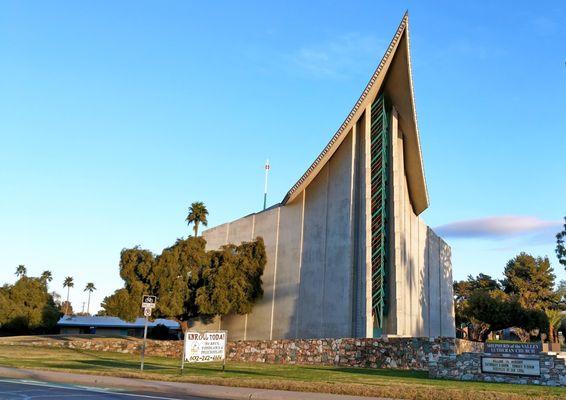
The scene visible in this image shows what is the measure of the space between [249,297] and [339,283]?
750 centimetres

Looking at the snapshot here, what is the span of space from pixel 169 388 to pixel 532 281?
87.7m

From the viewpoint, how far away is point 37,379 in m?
18.3

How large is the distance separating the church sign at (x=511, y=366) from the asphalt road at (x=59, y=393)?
11.9 metres

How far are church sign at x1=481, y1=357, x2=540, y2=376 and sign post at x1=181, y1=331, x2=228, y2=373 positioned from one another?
10230 millimetres

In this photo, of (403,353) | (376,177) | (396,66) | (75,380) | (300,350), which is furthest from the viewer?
(376,177)

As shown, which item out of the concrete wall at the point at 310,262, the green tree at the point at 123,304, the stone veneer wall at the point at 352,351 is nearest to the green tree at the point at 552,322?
the stone veneer wall at the point at 352,351

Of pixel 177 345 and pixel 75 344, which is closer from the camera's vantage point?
pixel 177 345

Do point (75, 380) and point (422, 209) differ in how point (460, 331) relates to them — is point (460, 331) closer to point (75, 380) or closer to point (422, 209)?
point (422, 209)

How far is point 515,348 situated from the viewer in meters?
20.8

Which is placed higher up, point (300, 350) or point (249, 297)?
point (249, 297)

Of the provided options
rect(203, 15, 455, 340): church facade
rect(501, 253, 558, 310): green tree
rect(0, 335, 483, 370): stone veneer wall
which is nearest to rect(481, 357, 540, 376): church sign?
rect(0, 335, 483, 370): stone veneer wall

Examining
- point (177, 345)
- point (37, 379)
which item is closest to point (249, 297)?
point (177, 345)

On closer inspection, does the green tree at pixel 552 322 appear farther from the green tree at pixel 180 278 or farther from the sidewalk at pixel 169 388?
the sidewalk at pixel 169 388

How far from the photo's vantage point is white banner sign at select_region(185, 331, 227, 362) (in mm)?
20578
